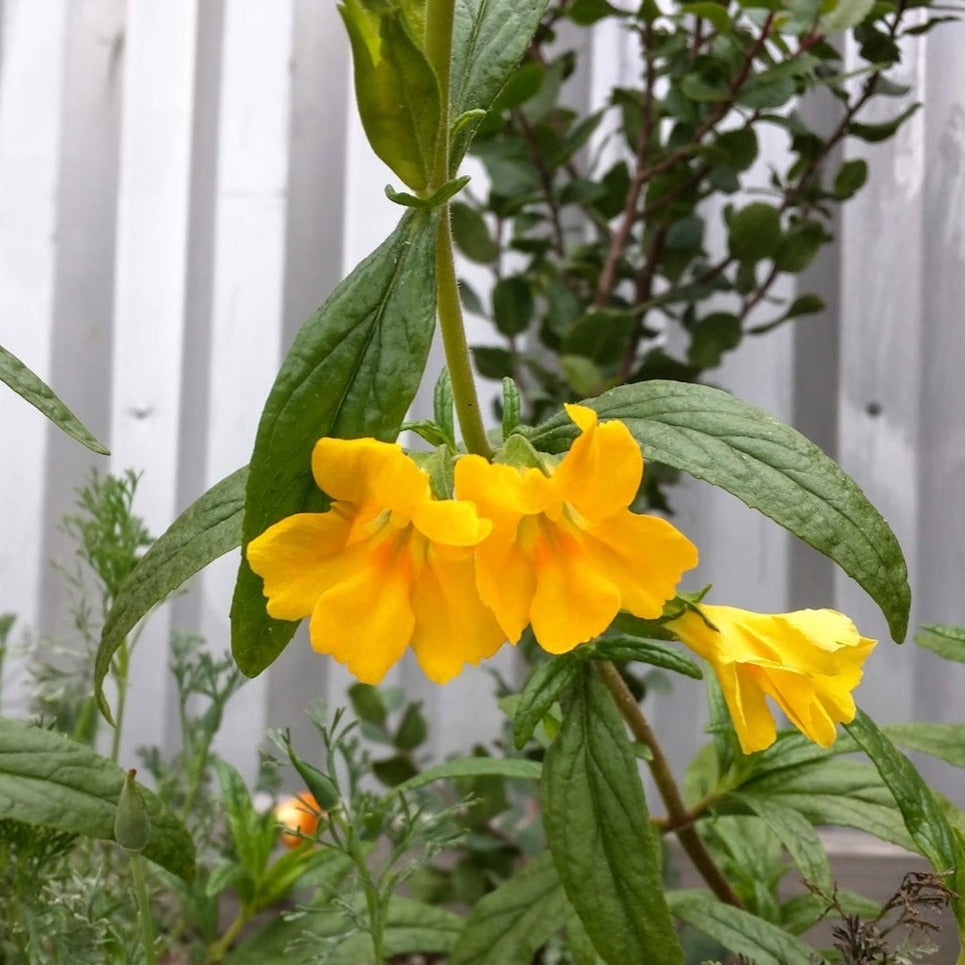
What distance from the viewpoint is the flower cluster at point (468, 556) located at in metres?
0.30

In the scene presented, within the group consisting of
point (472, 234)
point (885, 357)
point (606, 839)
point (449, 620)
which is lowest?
point (606, 839)

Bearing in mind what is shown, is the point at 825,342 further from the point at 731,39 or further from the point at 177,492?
the point at 177,492

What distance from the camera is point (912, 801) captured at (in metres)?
0.43

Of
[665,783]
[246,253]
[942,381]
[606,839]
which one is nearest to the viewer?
[606,839]

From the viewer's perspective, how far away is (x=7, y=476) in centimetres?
115

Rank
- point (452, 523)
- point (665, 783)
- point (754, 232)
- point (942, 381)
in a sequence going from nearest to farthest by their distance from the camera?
1. point (452, 523)
2. point (665, 783)
3. point (754, 232)
4. point (942, 381)

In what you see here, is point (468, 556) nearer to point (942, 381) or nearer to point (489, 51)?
point (489, 51)

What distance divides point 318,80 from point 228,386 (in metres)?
0.41

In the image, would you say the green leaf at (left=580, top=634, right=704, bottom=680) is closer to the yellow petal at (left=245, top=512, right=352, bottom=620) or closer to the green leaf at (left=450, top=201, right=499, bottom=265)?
the yellow petal at (left=245, top=512, right=352, bottom=620)

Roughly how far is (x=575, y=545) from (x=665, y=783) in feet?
0.79

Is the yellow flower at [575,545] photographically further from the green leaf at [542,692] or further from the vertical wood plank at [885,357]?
the vertical wood plank at [885,357]

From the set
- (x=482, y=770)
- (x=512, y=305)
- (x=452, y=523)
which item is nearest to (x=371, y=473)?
(x=452, y=523)

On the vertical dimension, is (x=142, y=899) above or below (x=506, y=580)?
below

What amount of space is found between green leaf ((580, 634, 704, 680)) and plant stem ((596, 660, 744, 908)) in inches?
0.8
